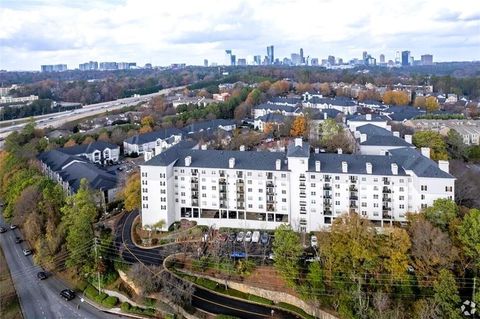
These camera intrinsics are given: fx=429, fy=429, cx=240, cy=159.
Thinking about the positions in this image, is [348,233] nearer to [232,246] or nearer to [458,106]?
[232,246]

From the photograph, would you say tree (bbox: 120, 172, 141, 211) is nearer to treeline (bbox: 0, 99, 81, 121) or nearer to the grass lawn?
the grass lawn

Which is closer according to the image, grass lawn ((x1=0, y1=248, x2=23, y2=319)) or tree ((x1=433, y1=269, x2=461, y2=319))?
tree ((x1=433, y1=269, x2=461, y2=319))

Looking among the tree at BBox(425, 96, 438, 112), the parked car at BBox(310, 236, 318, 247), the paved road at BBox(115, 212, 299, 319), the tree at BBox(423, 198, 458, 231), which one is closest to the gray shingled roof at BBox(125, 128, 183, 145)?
the paved road at BBox(115, 212, 299, 319)

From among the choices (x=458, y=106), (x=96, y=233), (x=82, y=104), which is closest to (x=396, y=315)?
(x=96, y=233)

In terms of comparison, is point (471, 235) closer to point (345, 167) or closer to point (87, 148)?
point (345, 167)

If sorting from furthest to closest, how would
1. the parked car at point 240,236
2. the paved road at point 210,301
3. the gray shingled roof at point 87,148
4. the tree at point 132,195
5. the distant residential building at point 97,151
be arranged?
1. the distant residential building at point 97,151
2. the gray shingled roof at point 87,148
3. the tree at point 132,195
4. the parked car at point 240,236
5. the paved road at point 210,301

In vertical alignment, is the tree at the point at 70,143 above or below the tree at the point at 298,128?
below

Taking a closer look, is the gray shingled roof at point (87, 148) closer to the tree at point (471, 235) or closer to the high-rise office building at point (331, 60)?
the tree at point (471, 235)

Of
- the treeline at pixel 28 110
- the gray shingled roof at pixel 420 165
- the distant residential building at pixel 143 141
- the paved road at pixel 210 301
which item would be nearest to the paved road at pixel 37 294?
the paved road at pixel 210 301
